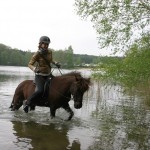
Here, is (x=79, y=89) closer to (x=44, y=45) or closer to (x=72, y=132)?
(x=72, y=132)

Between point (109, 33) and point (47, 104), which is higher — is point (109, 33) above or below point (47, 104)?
above

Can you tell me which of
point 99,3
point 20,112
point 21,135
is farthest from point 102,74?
point 21,135

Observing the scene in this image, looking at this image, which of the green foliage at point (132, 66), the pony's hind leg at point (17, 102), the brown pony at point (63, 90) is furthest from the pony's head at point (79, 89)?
the green foliage at point (132, 66)

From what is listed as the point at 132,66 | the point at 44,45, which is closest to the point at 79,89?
the point at 44,45

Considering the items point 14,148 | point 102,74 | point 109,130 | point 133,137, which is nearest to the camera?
point 14,148

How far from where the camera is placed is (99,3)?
19266 mm

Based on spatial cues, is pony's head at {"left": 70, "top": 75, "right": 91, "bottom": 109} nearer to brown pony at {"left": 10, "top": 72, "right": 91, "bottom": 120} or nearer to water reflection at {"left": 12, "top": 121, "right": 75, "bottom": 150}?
brown pony at {"left": 10, "top": 72, "right": 91, "bottom": 120}

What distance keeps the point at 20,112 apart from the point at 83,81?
3454 millimetres

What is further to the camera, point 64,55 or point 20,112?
point 64,55

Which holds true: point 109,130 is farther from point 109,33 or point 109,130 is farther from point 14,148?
point 109,33

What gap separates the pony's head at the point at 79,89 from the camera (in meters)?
10.7

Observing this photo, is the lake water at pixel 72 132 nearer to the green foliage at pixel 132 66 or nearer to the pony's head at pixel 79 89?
the pony's head at pixel 79 89

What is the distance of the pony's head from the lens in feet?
35.2

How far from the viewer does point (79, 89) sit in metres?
10.8
